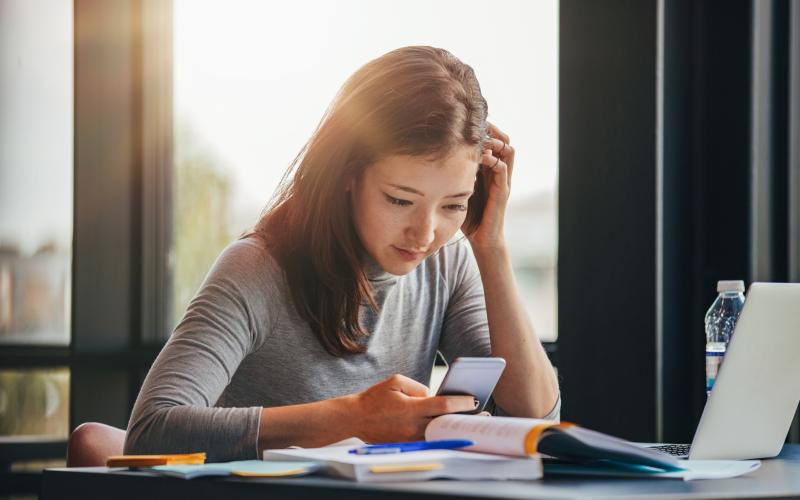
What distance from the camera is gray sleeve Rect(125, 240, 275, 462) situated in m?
1.21

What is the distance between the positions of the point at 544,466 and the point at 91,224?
2421 mm

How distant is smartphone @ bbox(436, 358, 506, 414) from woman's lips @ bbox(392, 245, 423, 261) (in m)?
0.40

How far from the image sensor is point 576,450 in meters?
0.92

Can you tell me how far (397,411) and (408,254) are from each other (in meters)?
0.44

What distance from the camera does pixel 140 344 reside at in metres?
A: 3.11

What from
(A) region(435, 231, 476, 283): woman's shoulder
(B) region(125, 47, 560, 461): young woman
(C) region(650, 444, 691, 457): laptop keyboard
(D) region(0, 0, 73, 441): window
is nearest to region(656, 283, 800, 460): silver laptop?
(C) region(650, 444, 691, 457): laptop keyboard

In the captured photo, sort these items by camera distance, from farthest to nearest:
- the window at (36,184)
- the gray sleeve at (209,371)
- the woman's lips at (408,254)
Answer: the window at (36,184)
the woman's lips at (408,254)
the gray sleeve at (209,371)

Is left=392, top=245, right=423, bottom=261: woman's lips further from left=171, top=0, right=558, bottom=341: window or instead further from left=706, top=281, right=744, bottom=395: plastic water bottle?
left=171, top=0, right=558, bottom=341: window

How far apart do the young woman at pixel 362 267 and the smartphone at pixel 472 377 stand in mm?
209

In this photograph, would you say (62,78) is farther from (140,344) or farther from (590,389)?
(590,389)

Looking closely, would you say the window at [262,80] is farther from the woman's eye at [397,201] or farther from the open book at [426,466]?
the open book at [426,466]

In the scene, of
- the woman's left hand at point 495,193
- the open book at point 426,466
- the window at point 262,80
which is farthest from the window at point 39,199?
the open book at point 426,466

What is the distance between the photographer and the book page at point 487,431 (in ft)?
3.00

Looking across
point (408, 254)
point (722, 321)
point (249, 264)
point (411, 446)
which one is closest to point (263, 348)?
point (249, 264)
